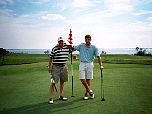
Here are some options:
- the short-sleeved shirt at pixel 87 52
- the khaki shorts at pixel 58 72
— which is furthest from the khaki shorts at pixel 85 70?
the khaki shorts at pixel 58 72

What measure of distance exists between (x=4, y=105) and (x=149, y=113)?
3.26m

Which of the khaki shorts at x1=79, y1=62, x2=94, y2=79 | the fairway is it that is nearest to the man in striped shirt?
the khaki shorts at x1=79, y1=62, x2=94, y2=79

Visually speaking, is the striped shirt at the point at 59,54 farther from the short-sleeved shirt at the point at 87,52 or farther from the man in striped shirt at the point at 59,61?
the short-sleeved shirt at the point at 87,52

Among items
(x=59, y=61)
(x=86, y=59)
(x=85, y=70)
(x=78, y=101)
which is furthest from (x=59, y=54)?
(x=78, y=101)

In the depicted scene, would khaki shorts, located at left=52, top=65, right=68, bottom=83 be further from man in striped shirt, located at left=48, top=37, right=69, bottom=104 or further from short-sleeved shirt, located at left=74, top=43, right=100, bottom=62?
short-sleeved shirt, located at left=74, top=43, right=100, bottom=62

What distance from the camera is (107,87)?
9016 mm

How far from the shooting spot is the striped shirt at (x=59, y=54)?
22.9 feet

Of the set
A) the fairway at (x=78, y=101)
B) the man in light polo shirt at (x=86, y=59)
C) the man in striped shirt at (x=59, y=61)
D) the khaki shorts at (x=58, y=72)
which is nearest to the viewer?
the fairway at (x=78, y=101)

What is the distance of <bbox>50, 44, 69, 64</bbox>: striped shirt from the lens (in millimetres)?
6980

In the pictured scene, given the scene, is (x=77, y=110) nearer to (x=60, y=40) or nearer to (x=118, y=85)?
(x=60, y=40)

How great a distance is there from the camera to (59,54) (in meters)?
7.00

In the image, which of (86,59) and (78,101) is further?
(86,59)

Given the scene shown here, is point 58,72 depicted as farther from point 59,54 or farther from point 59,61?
point 59,54

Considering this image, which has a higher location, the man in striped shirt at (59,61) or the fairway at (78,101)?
the man in striped shirt at (59,61)
